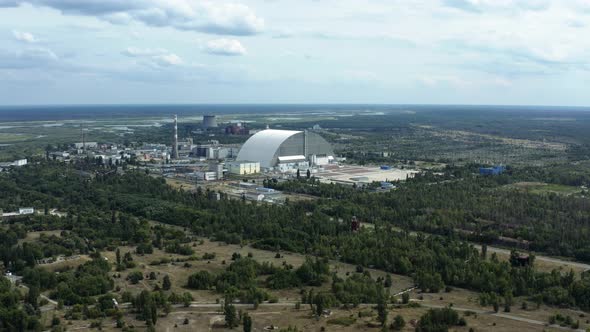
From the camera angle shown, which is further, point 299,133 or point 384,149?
point 384,149

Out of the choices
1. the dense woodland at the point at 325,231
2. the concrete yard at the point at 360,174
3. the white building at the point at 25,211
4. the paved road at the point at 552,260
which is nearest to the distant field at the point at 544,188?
the dense woodland at the point at 325,231

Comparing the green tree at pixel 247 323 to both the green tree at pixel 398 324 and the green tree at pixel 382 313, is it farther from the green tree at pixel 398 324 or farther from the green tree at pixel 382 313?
the green tree at pixel 398 324

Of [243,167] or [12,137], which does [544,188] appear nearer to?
[243,167]

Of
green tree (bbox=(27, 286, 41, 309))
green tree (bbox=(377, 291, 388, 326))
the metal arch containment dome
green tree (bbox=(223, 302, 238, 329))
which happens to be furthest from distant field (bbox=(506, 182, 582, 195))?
green tree (bbox=(27, 286, 41, 309))

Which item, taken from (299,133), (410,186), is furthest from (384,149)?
(410,186)

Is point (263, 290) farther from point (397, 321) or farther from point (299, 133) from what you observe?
point (299, 133)

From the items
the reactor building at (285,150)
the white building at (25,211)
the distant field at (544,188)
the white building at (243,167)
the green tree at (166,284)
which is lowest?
the green tree at (166,284)
